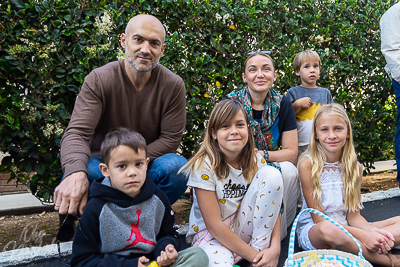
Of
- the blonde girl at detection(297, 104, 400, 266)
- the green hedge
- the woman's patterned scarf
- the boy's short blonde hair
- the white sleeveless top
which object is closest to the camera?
the blonde girl at detection(297, 104, 400, 266)

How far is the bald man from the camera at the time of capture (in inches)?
87.5

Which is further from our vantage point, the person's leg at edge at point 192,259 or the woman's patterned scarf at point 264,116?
the woman's patterned scarf at point 264,116

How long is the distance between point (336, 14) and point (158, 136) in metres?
3.06

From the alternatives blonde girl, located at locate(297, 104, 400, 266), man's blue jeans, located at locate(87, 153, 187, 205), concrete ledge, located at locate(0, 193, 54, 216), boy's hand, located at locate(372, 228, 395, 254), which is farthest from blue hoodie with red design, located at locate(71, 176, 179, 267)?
concrete ledge, located at locate(0, 193, 54, 216)

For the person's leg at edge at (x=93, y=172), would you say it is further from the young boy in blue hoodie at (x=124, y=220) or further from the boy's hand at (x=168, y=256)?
the boy's hand at (x=168, y=256)

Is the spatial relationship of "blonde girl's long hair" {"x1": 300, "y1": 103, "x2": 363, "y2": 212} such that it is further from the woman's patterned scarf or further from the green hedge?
the green hedge

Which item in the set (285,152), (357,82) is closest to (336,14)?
(357,82)

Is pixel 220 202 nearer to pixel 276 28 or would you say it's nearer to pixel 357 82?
pixel 276 28

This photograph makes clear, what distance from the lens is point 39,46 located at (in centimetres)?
247

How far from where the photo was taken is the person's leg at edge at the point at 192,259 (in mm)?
1744

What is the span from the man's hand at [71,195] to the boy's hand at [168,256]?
52cm

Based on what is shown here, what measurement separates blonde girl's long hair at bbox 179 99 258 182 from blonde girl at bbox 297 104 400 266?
0.47 meters

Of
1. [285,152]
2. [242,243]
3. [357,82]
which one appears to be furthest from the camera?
[357,82]

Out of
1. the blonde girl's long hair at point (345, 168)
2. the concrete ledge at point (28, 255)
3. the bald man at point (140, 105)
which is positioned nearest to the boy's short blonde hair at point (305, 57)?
the blonde girl's long hair at point (345, 168)
